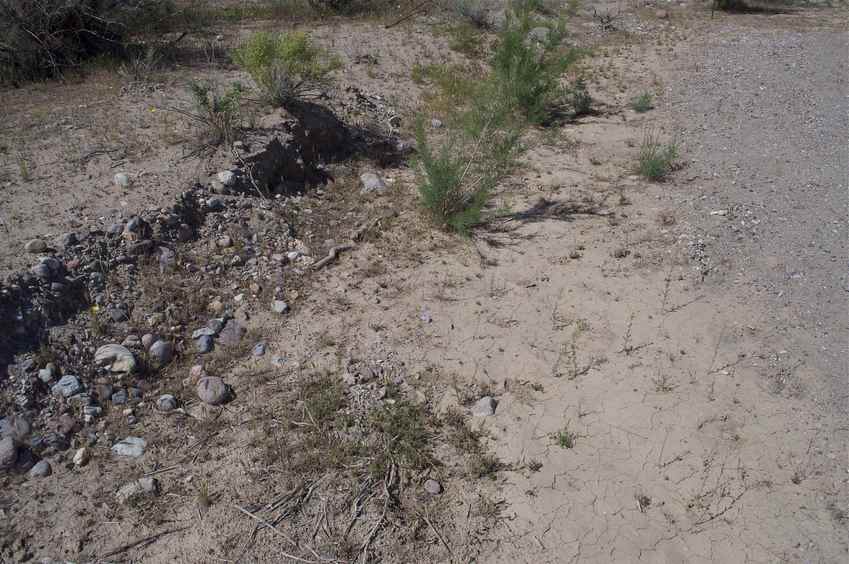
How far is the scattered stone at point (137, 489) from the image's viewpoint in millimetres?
2883

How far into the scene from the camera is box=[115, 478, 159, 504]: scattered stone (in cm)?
288

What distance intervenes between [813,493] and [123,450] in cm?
325

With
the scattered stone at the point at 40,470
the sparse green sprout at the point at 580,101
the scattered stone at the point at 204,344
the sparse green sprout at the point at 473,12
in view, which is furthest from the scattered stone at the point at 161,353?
the sparse green sprout at the point at 473,12

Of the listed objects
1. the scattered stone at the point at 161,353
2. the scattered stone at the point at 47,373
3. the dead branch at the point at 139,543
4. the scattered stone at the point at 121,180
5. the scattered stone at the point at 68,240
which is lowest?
the dead branch at the point at 139,543

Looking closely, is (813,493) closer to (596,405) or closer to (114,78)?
(596,405)

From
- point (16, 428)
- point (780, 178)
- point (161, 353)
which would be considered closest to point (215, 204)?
point (161, 353)

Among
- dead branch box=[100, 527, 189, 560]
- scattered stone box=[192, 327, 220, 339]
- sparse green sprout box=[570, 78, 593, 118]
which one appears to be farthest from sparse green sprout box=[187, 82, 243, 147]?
sparse green sprout box=[570, 78, 593, 118]

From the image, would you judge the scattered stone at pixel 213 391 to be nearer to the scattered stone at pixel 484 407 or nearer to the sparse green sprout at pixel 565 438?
the scattered stone at pixel 484 407

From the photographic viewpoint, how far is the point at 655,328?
12.7ft

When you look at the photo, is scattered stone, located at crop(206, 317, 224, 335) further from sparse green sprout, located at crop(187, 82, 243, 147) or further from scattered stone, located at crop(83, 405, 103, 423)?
sparse green sprout, located at crop(187, 82, 243, 147)

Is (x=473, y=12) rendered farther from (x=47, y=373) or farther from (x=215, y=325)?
(x=47, y=373)

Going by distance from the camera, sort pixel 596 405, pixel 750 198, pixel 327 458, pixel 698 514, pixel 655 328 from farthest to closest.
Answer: pixel 750 198, pixel 655 328, pixel 596 405, pixel 327 458, pixel 698 514

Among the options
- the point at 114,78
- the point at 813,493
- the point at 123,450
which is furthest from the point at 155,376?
the point at 114,78

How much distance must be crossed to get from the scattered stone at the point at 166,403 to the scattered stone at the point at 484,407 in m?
1.58
